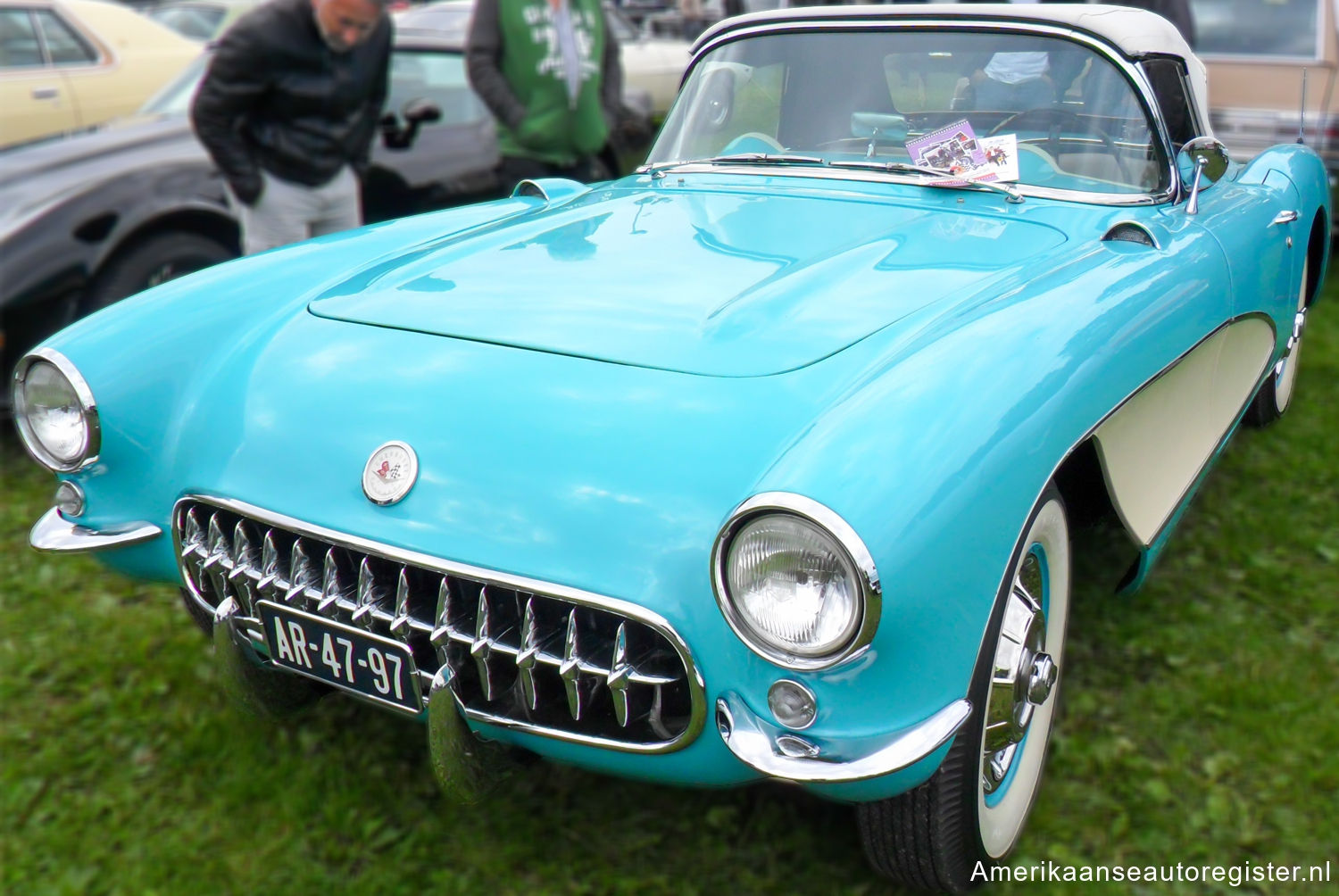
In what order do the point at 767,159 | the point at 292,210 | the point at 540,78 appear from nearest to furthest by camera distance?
1. the point at 767,159
2. the point at 292,210
3. the point at 540,78

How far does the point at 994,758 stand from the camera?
2.16m

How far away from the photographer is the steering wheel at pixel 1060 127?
2816 mm

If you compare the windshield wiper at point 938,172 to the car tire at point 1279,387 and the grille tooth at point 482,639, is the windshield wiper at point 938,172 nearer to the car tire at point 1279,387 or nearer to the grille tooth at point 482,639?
the car tire at point 1279,387

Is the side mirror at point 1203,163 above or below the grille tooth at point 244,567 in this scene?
above

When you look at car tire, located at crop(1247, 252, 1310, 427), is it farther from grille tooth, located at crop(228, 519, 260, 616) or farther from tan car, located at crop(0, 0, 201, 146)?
tan car, located at crop(0, 0, 201, 146)

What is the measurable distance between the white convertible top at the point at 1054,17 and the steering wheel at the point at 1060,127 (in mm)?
216

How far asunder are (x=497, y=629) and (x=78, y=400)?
1.07 meters

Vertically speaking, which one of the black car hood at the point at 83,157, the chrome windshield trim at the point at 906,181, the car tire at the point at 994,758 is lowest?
the car tire at the point at 994,758

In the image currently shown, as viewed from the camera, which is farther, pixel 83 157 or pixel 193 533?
pixel 83 157

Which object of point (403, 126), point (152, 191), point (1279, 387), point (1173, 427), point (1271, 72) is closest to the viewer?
point (1173, 427)

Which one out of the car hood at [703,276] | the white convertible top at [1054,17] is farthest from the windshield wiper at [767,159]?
the white convertible top at [1054,17]

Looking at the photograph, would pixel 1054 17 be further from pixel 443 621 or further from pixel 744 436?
pixel 443 621

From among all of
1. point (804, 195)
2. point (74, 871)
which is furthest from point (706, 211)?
point (74, 871)


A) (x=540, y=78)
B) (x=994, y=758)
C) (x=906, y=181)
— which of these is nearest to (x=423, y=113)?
(x=540, y=78)
